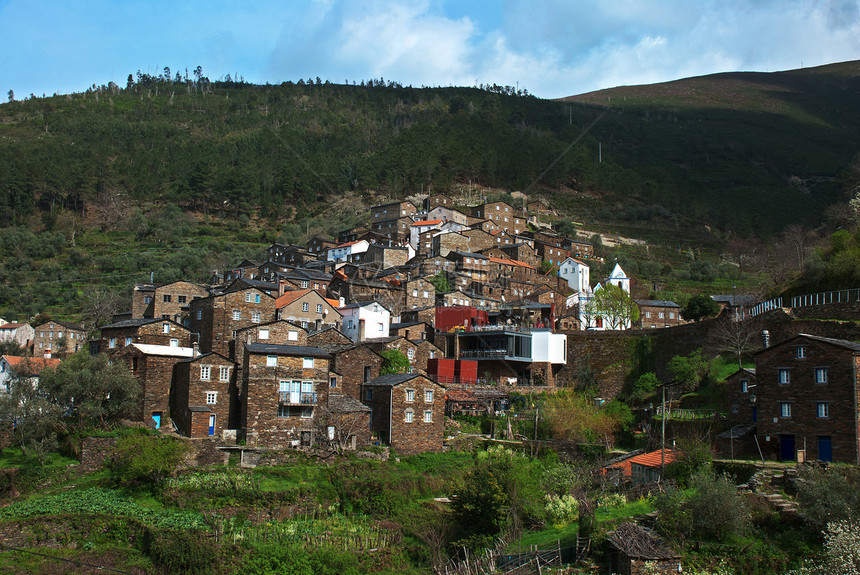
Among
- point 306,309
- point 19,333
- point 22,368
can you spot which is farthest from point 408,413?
point 19,333

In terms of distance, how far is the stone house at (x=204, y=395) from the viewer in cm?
3703

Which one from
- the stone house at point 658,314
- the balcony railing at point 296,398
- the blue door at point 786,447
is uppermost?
the stone house at point 658,314

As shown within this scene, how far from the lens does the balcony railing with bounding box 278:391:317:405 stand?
3722 centimetres

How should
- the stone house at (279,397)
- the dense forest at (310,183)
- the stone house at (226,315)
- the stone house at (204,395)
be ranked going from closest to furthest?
the stone house at (279,397) < the stone house at (204,395) < the stone house at (226,315) < the dense forest at (310,183)

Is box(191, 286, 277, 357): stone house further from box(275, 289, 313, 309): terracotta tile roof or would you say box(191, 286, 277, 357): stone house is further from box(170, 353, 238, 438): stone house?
box(170, 353, 238, 438): stone house

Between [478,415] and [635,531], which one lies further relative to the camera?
[478,415]

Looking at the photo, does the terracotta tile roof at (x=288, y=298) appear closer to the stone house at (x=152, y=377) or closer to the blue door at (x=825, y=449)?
the stone house at (x=152, y=377)

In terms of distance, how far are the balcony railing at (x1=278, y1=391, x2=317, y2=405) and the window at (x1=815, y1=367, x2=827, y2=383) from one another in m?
23.2

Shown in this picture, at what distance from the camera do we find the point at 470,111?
168125 mm

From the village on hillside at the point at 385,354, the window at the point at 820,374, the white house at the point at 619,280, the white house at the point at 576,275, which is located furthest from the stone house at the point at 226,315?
the white house at the point at 576,275

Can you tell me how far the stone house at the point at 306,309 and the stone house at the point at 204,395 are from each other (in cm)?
1122

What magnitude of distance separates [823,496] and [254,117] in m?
157

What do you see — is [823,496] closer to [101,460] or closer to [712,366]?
[712,366]

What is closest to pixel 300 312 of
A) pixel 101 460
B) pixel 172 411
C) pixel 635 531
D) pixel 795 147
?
pixel 172 411
